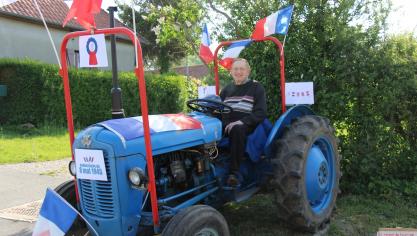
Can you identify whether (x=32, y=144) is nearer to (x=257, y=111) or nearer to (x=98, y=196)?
(x=257, y=111)

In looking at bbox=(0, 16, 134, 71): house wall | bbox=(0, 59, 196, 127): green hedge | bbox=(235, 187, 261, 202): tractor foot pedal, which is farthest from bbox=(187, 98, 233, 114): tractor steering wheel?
bbox=(0, 16, 134, 71): house wall

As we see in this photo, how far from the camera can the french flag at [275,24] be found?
197 inches

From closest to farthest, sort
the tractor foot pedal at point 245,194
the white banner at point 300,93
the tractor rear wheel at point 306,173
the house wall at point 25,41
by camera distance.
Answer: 1. the tractor rear wheel at point 306,173
2. the tractor foot pedal at point 245,194
3. the white banner at point 300,93
4. the house wall at point 25,41

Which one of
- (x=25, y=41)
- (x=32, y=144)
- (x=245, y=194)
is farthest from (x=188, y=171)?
(x=25, y=41)

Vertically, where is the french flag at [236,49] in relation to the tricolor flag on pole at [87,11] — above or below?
below

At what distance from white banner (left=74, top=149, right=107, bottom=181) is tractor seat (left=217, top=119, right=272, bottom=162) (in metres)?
1.45

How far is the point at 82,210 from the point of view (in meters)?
3.63

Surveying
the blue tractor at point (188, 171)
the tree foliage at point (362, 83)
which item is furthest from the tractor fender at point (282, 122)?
the tree foliage at point (362, 83)

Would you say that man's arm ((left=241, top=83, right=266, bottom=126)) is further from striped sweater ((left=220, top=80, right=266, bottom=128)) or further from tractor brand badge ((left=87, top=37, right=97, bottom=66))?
tractor brand badge ((left=87, top=37, right=97, bottom=66))

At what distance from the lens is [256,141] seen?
4496mm

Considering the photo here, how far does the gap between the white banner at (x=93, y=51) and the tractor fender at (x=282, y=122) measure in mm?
1804

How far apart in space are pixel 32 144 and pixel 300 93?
732 centimetres

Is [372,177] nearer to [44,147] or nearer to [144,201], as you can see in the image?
[144,201]

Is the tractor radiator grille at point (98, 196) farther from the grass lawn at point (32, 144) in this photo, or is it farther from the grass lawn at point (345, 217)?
the grass lawn at point (32, 144)
